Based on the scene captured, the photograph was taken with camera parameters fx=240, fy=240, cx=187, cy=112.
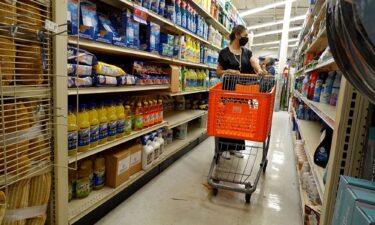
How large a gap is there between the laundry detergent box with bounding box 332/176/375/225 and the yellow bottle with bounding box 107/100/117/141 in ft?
4.88

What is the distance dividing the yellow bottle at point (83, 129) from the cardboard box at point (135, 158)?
21.1 inches

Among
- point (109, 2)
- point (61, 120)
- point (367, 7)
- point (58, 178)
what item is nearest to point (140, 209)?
point (58, 178)

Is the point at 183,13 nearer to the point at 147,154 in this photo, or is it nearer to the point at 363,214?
the point at 147,154

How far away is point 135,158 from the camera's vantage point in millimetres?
2137

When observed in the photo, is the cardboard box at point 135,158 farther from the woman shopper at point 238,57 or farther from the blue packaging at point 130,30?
the woman shopper at point 238,57

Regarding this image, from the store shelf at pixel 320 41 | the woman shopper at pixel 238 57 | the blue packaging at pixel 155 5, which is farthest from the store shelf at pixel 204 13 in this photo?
the store shelf at pixel 320 41

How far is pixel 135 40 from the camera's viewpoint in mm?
2021

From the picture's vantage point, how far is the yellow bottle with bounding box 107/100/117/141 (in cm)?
181

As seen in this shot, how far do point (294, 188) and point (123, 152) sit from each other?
169 centimetres

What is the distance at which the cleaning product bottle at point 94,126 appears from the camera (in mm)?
1635

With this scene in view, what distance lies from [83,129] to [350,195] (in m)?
1.43

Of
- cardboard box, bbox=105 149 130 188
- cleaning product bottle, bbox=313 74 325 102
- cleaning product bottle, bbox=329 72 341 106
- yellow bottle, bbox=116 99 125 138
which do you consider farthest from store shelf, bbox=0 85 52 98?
cleaning product bottle, bbox=313 74 325 102

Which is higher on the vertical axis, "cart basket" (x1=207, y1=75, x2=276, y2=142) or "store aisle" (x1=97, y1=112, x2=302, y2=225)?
"cart basket" (x1=207, y1=75, x2=276, y2=142)

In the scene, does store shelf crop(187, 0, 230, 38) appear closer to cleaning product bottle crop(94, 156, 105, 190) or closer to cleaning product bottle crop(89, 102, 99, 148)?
cleaning product bottle crop(89, 102, 99, 148)
